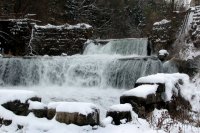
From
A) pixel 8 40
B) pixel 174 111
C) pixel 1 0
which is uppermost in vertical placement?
pixel 1 0

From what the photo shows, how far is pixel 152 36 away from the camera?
710 inches

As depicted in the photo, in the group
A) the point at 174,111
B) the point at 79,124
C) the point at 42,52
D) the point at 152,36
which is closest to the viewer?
the point at 79,124

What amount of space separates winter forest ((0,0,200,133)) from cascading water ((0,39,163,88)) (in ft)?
0.12

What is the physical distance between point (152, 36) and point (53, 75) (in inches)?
227

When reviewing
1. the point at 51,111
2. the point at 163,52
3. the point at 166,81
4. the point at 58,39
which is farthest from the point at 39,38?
the point at 51,111

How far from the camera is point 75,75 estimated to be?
14.3m

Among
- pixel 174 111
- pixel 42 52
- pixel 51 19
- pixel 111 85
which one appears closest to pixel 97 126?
pixel 174 111

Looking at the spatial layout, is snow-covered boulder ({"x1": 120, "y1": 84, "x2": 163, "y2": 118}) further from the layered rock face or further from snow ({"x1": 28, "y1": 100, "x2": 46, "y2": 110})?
the layered rock face

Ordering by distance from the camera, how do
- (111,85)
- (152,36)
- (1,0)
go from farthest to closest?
(1,0) → (152,36) → (111,85)

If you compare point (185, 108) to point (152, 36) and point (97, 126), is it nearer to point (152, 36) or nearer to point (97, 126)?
point (97, 126)

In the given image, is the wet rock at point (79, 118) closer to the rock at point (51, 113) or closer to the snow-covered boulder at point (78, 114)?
the snow-covered boulder at point (78, 114)

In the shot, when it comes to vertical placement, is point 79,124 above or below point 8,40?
below

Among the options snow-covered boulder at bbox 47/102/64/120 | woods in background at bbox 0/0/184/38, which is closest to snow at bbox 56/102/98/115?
snow-covered boulder at bbox 47/102/64/120

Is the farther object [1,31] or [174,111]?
[1,31]
